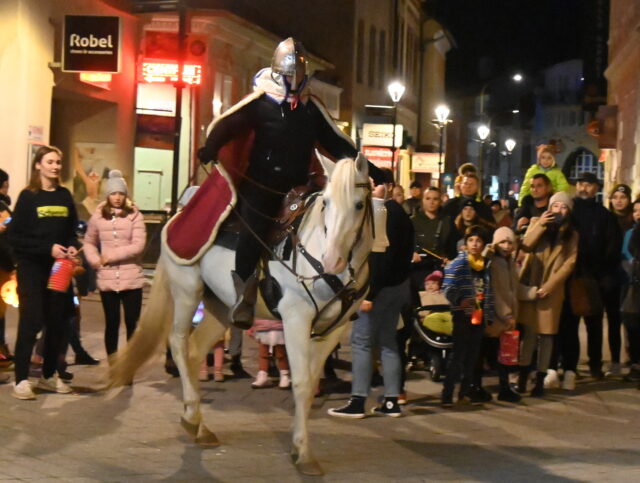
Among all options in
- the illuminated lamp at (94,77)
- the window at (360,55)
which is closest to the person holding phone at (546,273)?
the illuminated lamp at (94,77)

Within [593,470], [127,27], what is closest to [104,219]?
[593,470]

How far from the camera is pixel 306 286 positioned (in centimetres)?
782

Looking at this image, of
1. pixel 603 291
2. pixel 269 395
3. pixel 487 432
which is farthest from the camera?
pixel 603 291

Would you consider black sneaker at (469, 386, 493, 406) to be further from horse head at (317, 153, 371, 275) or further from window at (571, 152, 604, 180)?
window at (571, 152, 604, 180)

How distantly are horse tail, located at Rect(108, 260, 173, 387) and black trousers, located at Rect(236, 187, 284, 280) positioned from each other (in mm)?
1290

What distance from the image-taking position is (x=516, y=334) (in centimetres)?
1109

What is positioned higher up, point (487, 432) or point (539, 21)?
point (539, 21)

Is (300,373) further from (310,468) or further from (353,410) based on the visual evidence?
(353,410)

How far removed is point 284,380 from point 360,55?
3469 cm

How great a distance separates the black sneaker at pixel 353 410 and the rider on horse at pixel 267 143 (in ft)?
6.68

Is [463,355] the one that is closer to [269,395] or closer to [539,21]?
[269,395]

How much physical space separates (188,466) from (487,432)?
2.73 metres

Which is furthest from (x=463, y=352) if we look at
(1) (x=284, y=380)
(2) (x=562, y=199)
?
(2) (x=562, y=199)

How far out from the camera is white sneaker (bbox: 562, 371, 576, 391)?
1176 cm
